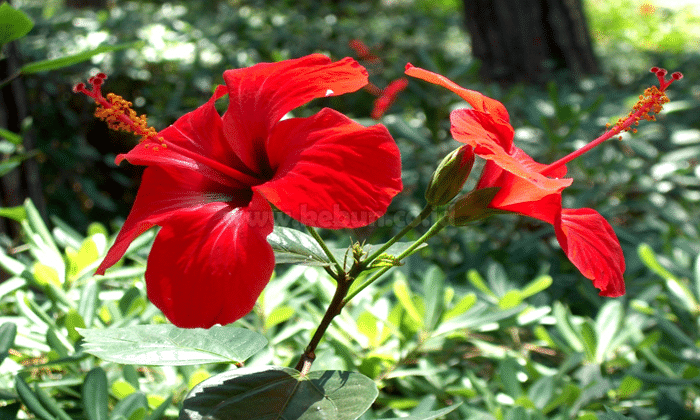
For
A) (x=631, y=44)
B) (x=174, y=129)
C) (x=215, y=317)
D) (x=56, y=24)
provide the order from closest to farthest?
(x=215, y=317), (x=174, y=129), (x=56, y=24), (x=631, y=44)

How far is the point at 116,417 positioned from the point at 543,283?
0.89 m

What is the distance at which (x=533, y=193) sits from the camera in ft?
2.13

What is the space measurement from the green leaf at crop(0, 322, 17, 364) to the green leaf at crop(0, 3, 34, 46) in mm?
513

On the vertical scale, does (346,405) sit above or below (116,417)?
above

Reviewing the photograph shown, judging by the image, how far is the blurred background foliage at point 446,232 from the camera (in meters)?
1.03

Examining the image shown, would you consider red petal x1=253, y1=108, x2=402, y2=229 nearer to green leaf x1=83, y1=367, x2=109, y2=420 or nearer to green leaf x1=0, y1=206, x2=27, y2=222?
green leaf x1=83, y1=367, x2=109, y2=420

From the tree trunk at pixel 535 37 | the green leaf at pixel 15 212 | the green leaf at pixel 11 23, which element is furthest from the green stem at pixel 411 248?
the tree trunk at pixel 535 37

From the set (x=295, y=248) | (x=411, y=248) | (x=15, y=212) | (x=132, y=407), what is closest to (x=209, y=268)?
(x=295, y=248)

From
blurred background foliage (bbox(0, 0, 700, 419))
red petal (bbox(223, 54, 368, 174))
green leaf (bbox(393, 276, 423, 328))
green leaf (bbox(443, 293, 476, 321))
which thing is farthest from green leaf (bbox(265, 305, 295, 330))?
red petal (bbox(223, 54, 368, 174))

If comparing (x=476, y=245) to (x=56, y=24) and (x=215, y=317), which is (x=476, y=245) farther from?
(x=56, y=24)

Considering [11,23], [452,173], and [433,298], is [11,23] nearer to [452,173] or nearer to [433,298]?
[452,173]

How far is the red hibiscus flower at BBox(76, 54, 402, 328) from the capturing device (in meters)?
0.55

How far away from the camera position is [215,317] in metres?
0.53

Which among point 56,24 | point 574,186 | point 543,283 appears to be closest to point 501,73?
point 574,186
